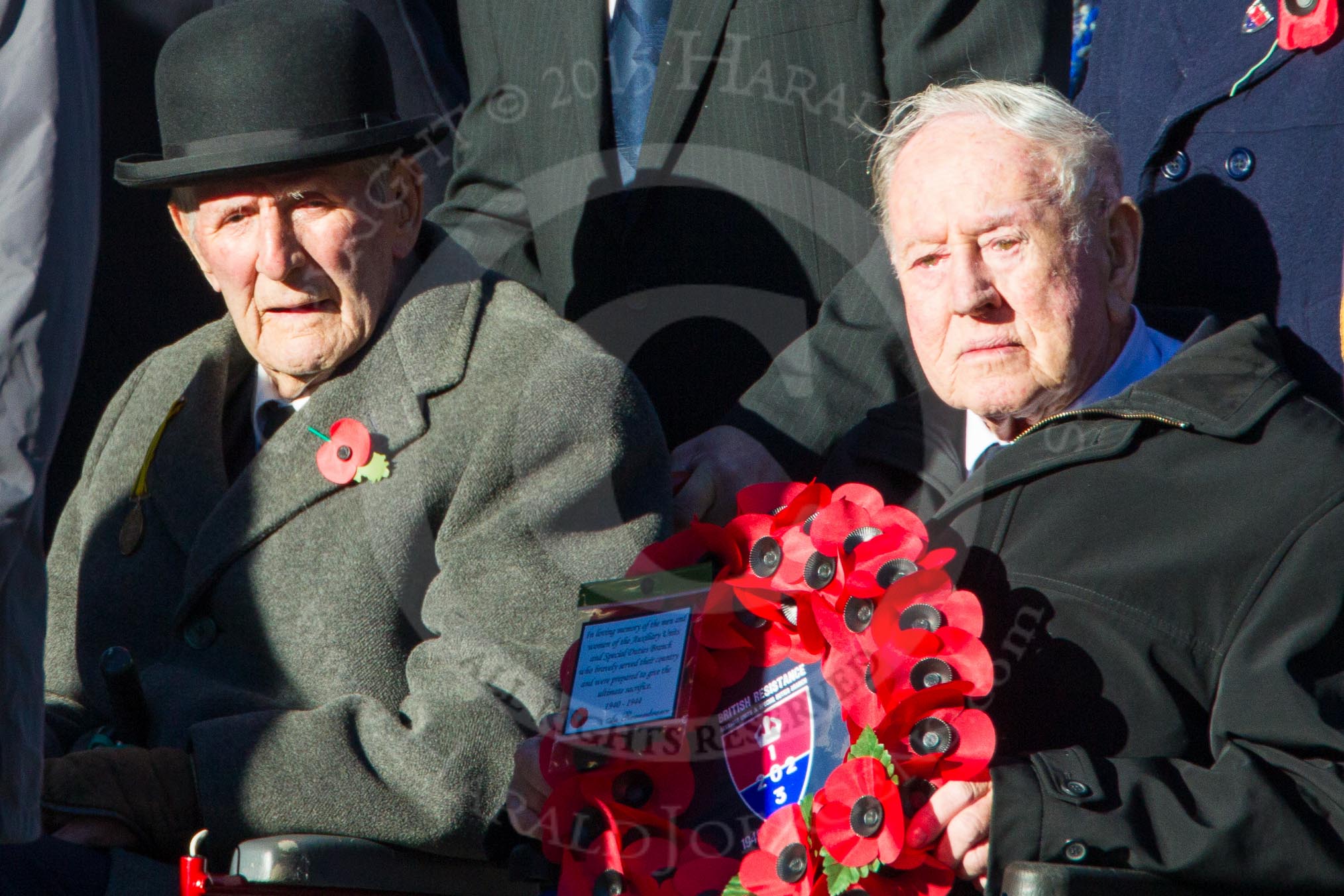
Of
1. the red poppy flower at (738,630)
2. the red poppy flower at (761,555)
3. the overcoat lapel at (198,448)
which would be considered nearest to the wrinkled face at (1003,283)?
the red poppy flower at (761,555)

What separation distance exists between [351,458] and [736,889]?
982 millimetres

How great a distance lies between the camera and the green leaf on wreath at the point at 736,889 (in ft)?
6.57

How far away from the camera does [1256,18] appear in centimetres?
270

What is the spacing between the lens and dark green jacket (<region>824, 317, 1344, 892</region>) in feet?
6.31

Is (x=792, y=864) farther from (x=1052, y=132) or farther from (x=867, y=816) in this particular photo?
(x=1052, y=132)

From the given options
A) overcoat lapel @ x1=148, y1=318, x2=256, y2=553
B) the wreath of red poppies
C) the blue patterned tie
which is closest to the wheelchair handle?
overcoat lapel @ x1=148, y1=318, x2=256, y2=553

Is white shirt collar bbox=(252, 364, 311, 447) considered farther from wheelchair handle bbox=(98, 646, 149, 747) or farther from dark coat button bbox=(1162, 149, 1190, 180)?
dark coat button bbox=(1162, 149, 1190, 180)

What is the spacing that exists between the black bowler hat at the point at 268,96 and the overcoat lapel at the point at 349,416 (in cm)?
29

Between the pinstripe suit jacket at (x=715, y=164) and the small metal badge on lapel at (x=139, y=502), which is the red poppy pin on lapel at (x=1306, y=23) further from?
the small metal badge on lapel at (x=139, y=502)

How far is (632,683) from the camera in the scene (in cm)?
206

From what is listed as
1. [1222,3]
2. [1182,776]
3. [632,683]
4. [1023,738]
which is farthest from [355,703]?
[1222,3]

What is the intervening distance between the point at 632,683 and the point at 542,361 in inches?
28.0

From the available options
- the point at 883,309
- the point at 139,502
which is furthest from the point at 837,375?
the point at 139,502

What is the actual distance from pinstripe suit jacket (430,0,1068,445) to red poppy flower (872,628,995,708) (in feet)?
3.87
